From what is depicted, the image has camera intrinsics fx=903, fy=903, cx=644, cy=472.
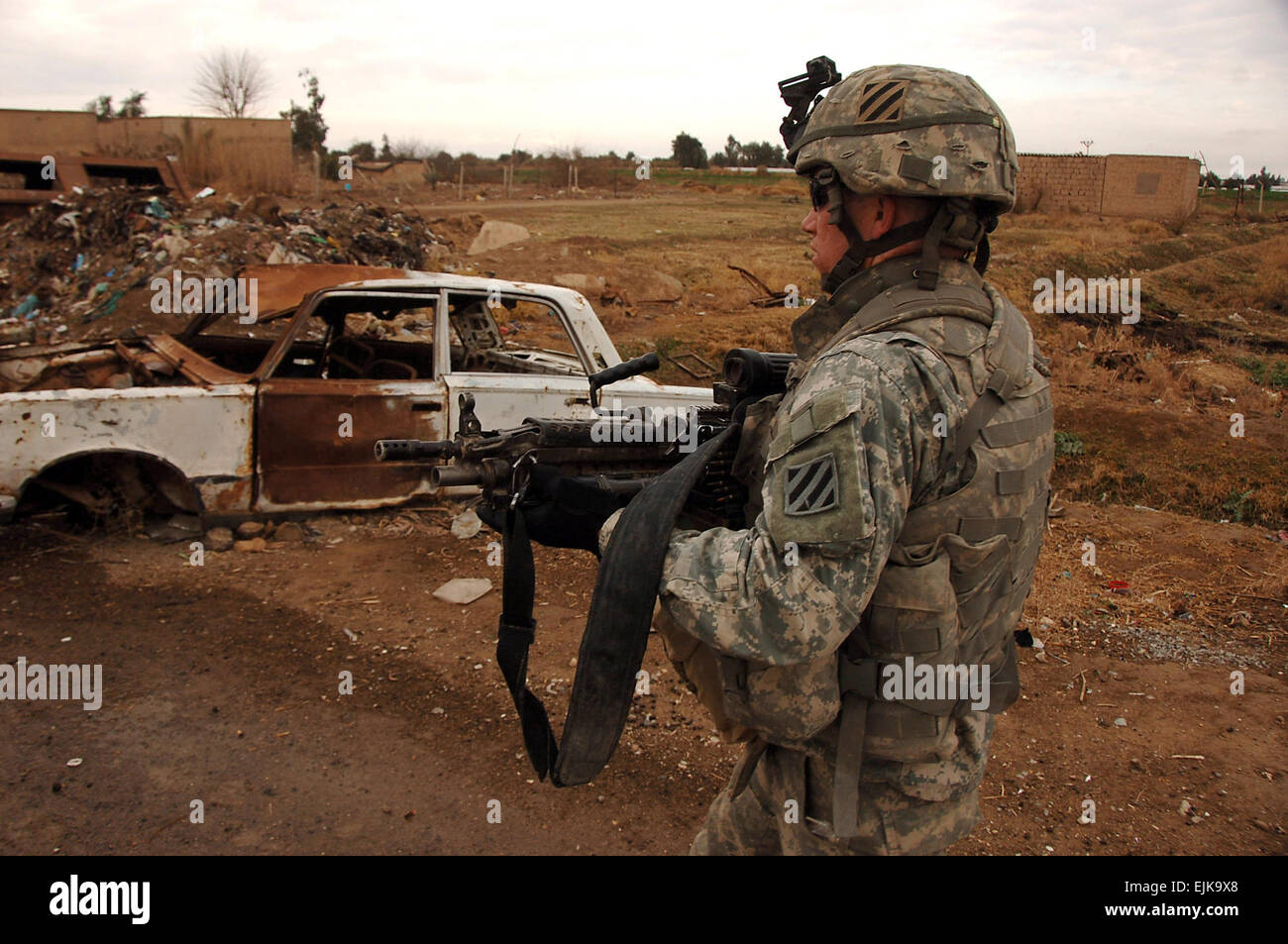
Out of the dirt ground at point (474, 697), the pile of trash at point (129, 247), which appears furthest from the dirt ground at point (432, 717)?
the pile of trash at point (129, 247)

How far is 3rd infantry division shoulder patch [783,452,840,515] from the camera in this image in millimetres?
1424

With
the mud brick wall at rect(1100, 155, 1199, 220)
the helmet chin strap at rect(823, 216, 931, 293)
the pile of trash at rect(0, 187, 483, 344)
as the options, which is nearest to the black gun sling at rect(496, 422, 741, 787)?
the helmet chin strap at rect(823, 216, 931, 293)

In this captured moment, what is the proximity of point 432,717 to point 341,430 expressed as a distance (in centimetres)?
213

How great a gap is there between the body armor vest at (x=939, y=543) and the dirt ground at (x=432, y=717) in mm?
1643

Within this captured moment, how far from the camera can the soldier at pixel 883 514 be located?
145 centimetres

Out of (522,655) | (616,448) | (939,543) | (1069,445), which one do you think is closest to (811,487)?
(939,543)

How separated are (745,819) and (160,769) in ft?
8.15

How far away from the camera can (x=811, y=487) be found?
144 cm

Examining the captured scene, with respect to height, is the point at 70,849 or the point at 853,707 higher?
the point at 853,707
